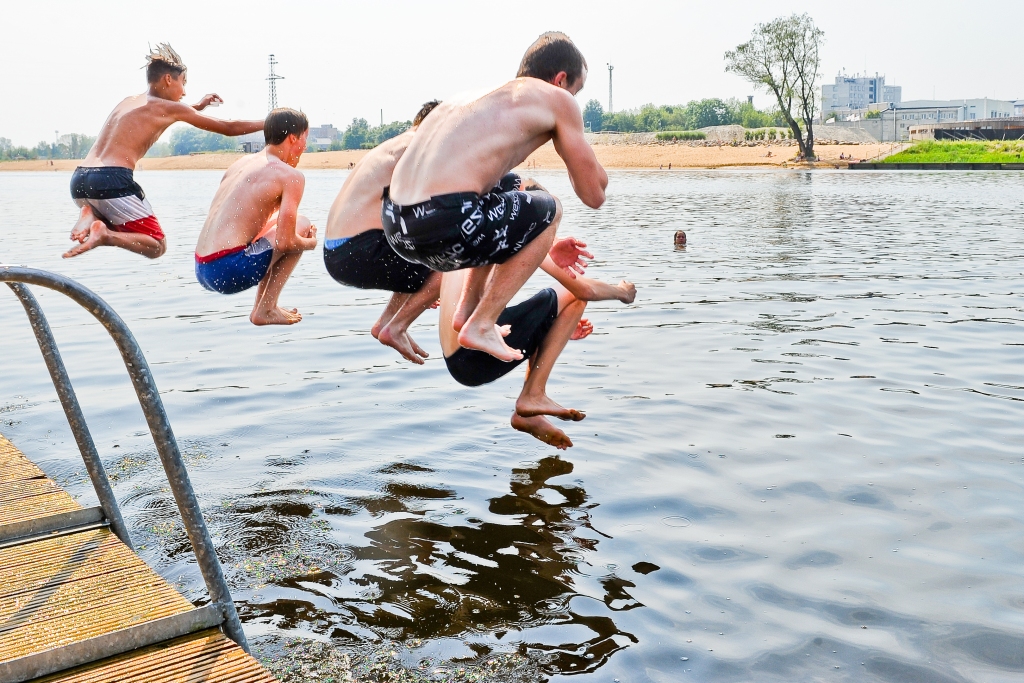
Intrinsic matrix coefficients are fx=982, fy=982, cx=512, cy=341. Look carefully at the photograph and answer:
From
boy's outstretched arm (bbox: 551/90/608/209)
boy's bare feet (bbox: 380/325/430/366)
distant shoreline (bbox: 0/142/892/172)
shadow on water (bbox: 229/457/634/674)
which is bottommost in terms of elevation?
shadow on water (bbox: 229/457/634/674)

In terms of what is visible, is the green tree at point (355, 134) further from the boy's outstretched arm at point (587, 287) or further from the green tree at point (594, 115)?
the boy's outstretched arm at point (587, 287)

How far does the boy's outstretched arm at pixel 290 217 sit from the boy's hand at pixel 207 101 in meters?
1.11

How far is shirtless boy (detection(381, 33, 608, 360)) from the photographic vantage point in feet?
17.9

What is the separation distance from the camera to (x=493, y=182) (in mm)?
5672

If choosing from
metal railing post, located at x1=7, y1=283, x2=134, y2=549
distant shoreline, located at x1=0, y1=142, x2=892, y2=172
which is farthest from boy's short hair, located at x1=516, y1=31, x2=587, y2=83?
distant shoreline, located at x1=0, y1=142, x2=892, y2=172

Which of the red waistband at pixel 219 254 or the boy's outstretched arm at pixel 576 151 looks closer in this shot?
the boy's outstretched arm at pixel 576 151

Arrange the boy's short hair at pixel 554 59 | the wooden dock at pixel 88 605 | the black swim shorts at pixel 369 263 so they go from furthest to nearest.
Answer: the black swim shorts at pixel 369 263 → the boy's short hair at pixel 554 59 → the wooden dock at pixel 88 605

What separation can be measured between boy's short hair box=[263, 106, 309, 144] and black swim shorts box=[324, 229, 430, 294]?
106 cm

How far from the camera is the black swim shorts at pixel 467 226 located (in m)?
5.51

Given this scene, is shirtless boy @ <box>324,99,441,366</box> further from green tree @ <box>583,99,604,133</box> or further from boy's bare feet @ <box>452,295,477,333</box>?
green tree @ <box>583,99,604,133</box>

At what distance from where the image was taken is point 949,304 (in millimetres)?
14148

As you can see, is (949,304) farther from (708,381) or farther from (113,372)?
(113,372)

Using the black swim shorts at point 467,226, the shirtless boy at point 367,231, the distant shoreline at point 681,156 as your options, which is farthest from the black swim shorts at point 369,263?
the distant shoreline at point 681,156

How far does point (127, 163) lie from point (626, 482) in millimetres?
5090
